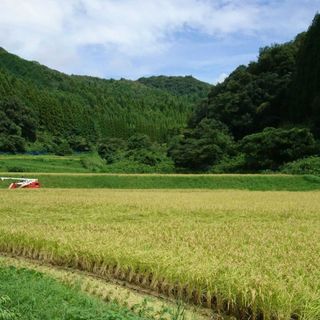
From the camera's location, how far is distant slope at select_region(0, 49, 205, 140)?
92812 millimetres

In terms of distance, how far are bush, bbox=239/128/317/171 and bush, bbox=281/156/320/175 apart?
157 centimetres

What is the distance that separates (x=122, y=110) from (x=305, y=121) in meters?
74.0

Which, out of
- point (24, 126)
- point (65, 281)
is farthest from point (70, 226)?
point (24, 126)

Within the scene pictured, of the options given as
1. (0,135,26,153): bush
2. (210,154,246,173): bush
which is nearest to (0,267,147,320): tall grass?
(210,154,246,173): bush

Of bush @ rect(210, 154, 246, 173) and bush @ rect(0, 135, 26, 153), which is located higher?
bush @ rect(0, 135, 26, 153)

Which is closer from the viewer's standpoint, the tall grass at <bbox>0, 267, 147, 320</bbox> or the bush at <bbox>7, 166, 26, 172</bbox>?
the tall grass at <bbox>0, 267, 147, 320</bbox>

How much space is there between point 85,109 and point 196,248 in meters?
99.3

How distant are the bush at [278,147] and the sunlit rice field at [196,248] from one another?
861 inches

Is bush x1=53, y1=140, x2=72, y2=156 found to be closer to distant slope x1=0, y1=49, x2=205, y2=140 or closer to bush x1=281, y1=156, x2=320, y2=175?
distant slope x1=0, y1=49, x2=205, y2=140

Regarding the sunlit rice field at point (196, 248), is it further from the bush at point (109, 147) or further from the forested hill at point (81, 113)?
the bush at point (109, 147)

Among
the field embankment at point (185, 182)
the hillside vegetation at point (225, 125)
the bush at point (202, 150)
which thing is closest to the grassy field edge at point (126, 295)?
the field embankment at point (185, 182)

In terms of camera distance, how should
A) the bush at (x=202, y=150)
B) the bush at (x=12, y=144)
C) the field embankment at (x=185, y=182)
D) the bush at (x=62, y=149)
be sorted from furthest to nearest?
1. the bush at (x=62, y=149)
2. the bush at (x=12, y=144)
3. the bush at (x=202, y=150)
4. the field embankment at (x=185, y=182)

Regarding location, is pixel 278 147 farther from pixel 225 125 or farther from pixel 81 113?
pixel 81 113

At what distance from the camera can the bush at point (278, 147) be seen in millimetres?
40438
